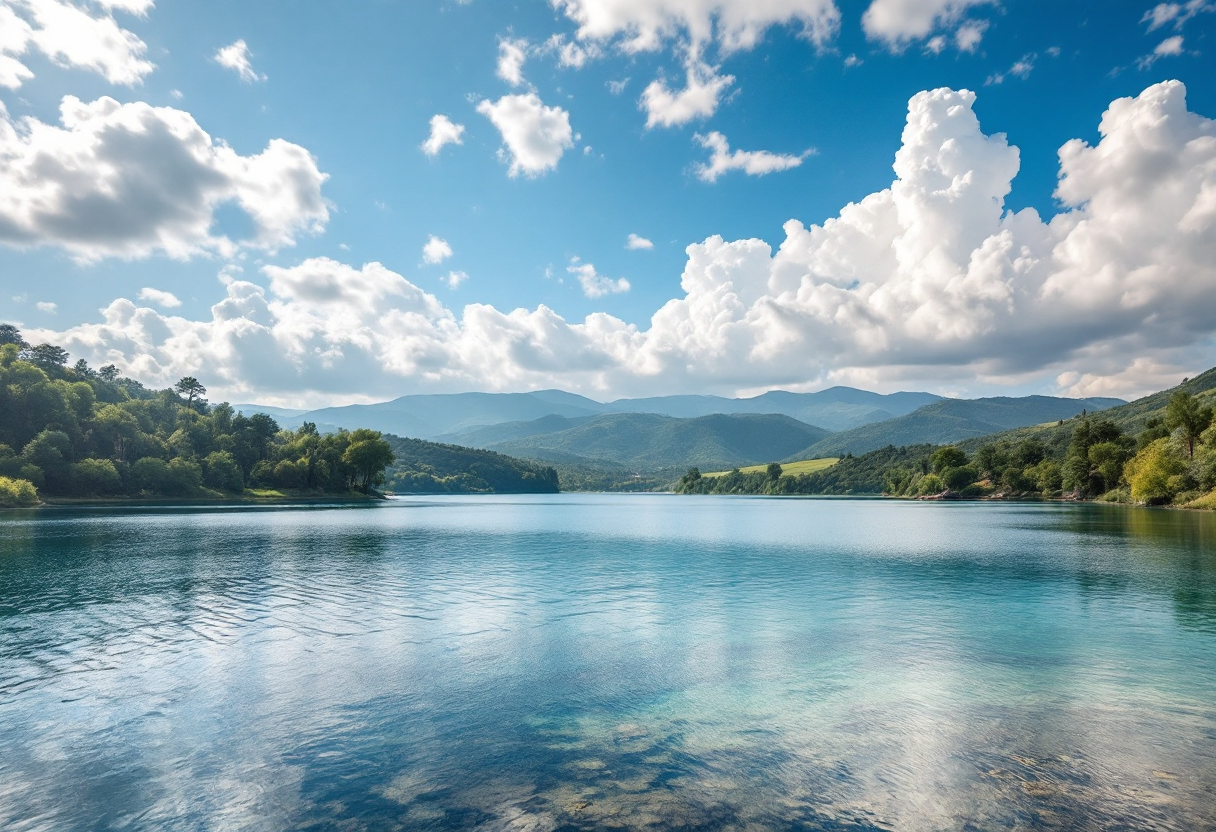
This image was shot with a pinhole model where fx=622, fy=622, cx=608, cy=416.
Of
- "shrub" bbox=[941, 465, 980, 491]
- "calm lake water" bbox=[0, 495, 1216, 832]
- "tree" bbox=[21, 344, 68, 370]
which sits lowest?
"calm lake water" bbox=[0, 495, 1216, 832]

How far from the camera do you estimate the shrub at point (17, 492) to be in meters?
99.4

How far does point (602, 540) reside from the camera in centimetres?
6606

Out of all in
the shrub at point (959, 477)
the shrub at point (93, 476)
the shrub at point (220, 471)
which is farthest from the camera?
the shrub at point (959, 477)

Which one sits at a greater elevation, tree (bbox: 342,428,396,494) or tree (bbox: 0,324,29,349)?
tree (bbox: 0,324,29,349)

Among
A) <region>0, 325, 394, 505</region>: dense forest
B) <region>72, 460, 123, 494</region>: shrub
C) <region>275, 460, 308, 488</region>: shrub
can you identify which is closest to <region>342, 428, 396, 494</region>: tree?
<region>0, 325, 394, 505</region>: dense forest

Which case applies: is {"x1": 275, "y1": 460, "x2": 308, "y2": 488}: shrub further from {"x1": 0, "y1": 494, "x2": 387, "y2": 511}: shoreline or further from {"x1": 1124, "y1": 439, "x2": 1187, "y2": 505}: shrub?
{"x1": 1124, "y1": 439, "x2": 1187, "y2": 505}: shrub

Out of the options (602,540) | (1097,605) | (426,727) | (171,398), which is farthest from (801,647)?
(171,398)

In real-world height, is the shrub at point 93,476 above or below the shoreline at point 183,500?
above

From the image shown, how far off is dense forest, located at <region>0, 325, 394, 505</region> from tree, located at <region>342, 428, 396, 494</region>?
31cm

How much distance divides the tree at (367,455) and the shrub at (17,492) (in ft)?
251

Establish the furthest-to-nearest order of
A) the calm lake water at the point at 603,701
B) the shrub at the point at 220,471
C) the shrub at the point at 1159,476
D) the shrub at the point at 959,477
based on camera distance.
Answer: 1. the shrub at the point at 959,477
2. the shrub at the point at 220,471
3. the shrub at the point at 1159,476
4. the calm lake water at the point at 603,701

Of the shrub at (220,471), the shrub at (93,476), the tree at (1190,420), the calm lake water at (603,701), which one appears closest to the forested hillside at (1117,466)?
the tree at (1190,420)

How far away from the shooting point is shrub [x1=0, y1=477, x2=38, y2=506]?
9944 centimetres

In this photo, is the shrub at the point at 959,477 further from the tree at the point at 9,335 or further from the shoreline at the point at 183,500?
the tree at the point at 9,335
